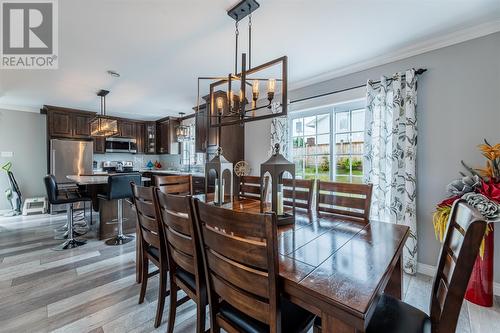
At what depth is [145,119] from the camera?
6.82m

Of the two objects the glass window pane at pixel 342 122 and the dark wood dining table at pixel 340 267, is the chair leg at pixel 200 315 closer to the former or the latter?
the dark wood dining table at pixel 340 267

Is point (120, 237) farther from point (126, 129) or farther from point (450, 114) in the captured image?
point (450, 114)

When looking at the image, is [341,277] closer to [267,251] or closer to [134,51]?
[267,251]

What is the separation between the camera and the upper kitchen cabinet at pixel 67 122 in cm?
516

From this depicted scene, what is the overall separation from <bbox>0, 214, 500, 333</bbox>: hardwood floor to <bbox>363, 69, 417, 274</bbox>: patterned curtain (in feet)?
2.24

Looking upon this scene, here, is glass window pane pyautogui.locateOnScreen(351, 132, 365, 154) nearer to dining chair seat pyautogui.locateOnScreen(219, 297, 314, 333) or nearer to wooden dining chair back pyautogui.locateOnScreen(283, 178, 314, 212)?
wooden dining chair back pyautogui.locateOnScreen(283, 178, 314, 212)

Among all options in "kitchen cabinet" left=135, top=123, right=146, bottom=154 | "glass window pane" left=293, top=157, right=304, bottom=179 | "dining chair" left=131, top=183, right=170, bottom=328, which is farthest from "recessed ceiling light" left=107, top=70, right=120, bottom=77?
"kitchen cabinet" left=135, top=123, right=146, bottom=154

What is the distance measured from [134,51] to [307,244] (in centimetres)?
276

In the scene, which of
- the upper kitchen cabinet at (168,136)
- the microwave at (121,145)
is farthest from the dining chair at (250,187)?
the microwave at (121,145)

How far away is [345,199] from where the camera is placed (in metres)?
1.88

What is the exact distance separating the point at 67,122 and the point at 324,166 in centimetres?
596

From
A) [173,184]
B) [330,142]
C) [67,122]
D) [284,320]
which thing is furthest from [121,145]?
[284,320]

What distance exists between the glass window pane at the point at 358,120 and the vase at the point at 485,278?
1.61 m

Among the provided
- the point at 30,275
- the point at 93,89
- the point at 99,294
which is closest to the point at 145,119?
the point at 93,89
